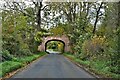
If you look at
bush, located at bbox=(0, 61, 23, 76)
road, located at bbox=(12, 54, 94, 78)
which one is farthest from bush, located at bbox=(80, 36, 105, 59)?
bush, located at bbox=(0, 61, 23, 76)

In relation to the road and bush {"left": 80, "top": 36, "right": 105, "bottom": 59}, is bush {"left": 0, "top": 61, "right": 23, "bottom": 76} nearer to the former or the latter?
the road

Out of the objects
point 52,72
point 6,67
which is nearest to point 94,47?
point 52,72

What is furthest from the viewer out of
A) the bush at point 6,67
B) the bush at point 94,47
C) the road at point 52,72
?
the bush at point 94,47

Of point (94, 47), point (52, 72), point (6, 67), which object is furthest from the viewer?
point (94, 47)

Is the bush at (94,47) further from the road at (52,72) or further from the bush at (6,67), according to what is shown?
the bush at (6,67)

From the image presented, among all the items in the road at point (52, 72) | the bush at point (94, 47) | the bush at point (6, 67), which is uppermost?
the bush at point (94, 47)

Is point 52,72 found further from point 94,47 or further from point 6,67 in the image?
point 94,47

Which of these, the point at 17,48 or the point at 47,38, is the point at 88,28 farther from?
the point at 47,38

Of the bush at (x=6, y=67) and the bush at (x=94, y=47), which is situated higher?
the bush at (x=94, y=47)

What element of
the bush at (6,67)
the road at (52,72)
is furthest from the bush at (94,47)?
the bush at (6,67)

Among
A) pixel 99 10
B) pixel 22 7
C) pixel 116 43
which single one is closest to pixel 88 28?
pixel 99 10

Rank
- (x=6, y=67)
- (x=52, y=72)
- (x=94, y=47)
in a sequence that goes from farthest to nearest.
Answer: (x=94, y=47) → (x=52, y=72) → (x=6, y=67)

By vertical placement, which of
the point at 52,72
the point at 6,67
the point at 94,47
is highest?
the point at 94,47

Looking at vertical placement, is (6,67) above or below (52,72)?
above
